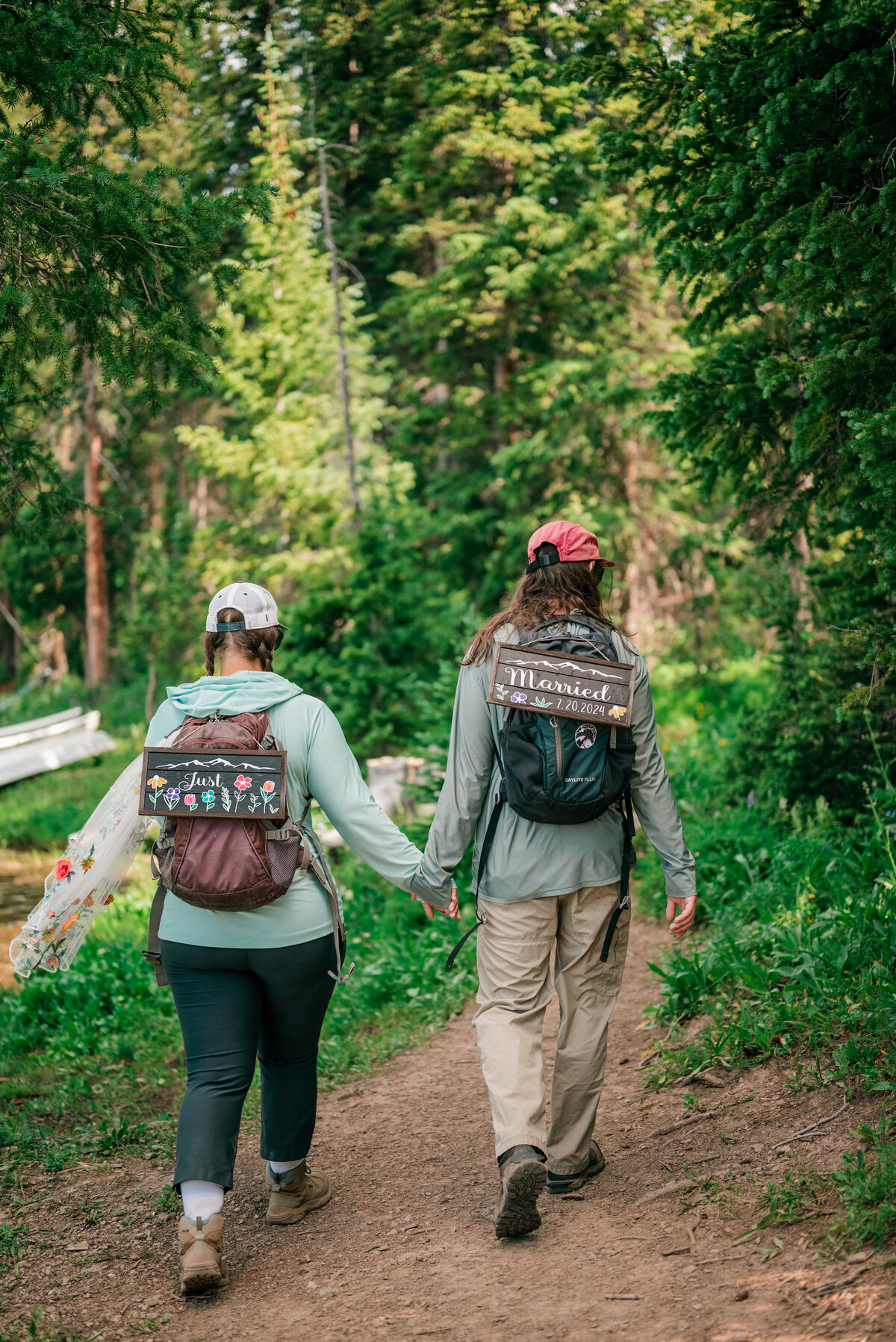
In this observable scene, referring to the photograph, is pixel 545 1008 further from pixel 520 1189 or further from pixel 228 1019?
pixel 228 1019

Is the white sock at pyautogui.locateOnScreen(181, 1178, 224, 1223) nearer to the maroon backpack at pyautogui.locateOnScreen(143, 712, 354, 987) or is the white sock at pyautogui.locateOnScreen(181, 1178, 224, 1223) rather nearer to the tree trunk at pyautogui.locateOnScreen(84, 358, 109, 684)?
the maroon backpack at pyautogui.locateOnScreen(143, 712, 354, 987)

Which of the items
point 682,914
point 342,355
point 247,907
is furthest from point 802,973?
point 342,355

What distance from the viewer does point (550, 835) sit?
3523 millimetres

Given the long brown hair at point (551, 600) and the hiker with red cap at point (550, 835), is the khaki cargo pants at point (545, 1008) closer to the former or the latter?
the hiker with red cap at point (550, 835)

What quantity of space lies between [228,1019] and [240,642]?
45.6 inches

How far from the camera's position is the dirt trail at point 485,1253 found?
113 inches

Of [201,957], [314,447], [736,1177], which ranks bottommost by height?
[736,1177]

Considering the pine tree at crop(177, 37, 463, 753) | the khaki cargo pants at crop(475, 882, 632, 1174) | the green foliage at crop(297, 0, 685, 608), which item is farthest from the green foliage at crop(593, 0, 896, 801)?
the green foliage at crop(297, 0, 685, 608)

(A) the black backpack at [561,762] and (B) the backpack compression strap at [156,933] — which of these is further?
(B) the backpack compression strap at [156,933]

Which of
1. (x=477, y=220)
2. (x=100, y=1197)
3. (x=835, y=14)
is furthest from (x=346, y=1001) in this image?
(x=477, y=220)

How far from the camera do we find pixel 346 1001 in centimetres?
642

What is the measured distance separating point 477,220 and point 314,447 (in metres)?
6.41

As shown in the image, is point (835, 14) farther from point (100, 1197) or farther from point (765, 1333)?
point (100, 1197)

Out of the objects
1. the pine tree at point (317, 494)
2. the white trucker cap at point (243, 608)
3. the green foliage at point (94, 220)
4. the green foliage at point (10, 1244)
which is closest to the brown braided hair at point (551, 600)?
the white trucker cap at point (243, 608)
